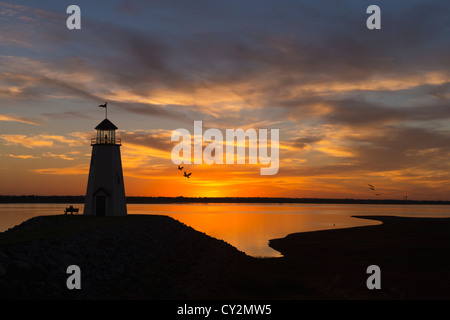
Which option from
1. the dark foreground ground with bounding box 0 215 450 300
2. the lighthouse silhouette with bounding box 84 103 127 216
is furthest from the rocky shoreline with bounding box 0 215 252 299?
the lighthouse silhouette with bounding box 84 103 127 216

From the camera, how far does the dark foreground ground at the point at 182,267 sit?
18141 millimetres

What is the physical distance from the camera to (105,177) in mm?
44906

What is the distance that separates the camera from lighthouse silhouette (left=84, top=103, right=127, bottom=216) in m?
44.8

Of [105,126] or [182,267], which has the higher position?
[105,126]

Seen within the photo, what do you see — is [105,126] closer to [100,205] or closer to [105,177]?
[105,177]

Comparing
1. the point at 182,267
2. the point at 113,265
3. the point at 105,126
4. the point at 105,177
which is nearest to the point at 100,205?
the point at 105,177

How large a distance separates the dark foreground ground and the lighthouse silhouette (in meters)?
3.43

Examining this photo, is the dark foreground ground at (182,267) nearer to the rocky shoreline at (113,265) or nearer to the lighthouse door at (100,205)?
the rocky shoreline at (113,265)

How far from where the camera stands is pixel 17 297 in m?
15.3

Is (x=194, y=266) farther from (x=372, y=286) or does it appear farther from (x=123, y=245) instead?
(x=372, y=286)

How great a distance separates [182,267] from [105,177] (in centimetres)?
2131

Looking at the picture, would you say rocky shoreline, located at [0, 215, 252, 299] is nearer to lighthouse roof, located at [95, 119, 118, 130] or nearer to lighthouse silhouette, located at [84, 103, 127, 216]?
lighthouse silhouette, located at [84, 103, 127, 216]
